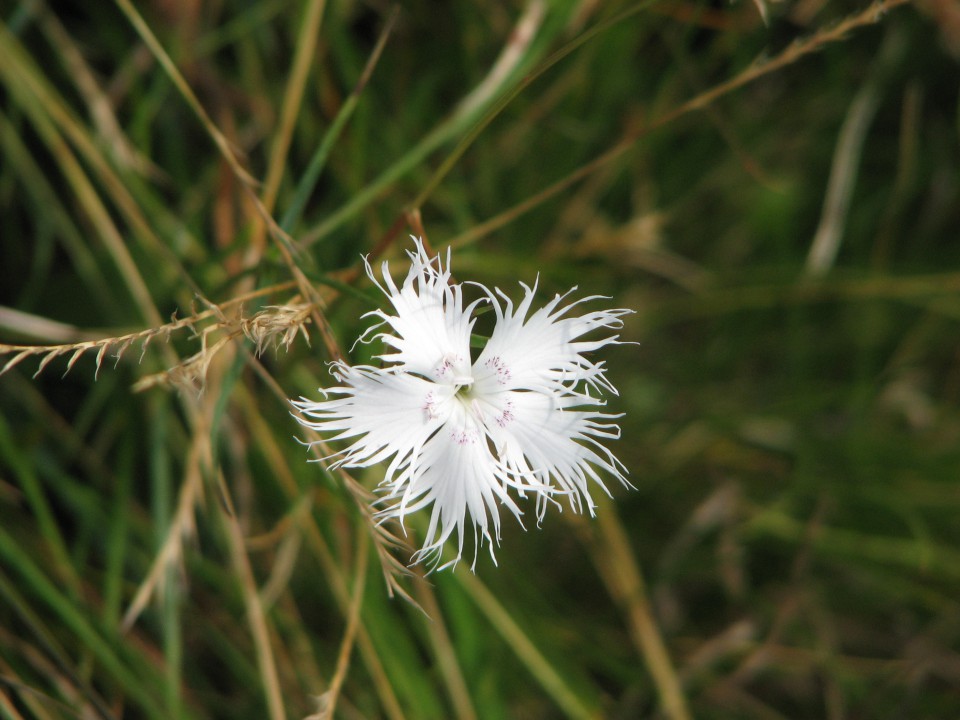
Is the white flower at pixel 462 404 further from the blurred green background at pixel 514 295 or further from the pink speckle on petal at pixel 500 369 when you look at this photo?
the blurred green background at pixel 514 295

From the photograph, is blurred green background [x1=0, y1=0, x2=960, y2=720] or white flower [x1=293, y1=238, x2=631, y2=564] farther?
blurred green background [x1=0, y1=0, x2=960, y2=720]

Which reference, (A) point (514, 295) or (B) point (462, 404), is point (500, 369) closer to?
(B) point (462, 404)

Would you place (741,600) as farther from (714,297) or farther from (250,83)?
(250,83)

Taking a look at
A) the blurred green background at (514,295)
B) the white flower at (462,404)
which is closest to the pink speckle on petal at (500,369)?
the white flower at (462,404)

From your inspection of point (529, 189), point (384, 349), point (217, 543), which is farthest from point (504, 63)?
point (217, 543)

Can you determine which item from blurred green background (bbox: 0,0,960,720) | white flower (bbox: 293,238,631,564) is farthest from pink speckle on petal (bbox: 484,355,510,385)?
blurred green background (bbox: 0,0,960,720)

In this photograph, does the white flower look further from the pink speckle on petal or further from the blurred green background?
the blurred green background

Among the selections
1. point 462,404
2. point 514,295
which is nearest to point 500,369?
point 462,404
